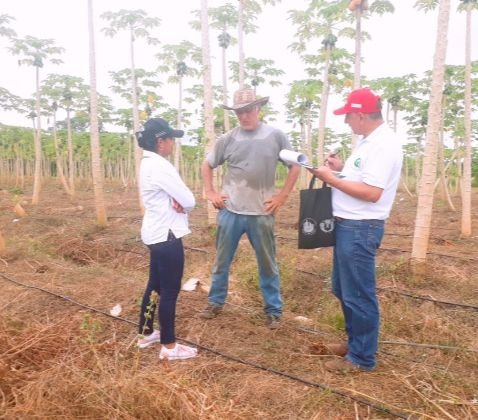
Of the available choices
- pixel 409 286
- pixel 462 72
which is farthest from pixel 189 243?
pixel 462 72

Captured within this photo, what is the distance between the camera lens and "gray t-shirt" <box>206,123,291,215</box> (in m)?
3.54

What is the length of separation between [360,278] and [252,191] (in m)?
1.20

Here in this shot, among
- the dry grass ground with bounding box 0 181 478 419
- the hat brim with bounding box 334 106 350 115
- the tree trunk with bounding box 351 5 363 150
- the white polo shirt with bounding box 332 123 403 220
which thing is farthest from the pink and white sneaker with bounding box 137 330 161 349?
the tree trunk with bounding box 351 5 363 150

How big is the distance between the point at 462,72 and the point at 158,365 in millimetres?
10611

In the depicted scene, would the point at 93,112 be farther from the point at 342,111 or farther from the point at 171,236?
the point at 342,111

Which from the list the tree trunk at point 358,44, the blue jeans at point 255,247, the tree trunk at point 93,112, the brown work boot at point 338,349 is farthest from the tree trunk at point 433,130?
the tree trunk at point 93,112

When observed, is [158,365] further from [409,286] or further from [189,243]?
[189,243]

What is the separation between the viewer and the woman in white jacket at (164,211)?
290 cm

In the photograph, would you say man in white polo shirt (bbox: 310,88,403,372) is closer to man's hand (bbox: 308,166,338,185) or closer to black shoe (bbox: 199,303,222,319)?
man's hand (bbox: 308,166,338,185)

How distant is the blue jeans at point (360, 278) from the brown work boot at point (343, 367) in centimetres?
4

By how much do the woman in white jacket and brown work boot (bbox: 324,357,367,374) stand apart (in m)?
1.07

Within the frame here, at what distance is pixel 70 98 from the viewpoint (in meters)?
15.4

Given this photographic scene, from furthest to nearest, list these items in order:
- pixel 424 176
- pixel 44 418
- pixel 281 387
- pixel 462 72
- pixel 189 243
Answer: pixel 462 72 → pixel 189 243 → pixel 424 176 → pixel 281 387 → pixel 44 418

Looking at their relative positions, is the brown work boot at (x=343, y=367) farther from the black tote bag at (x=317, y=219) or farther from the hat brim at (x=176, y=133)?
the hat brim at (x=176, y=133)
